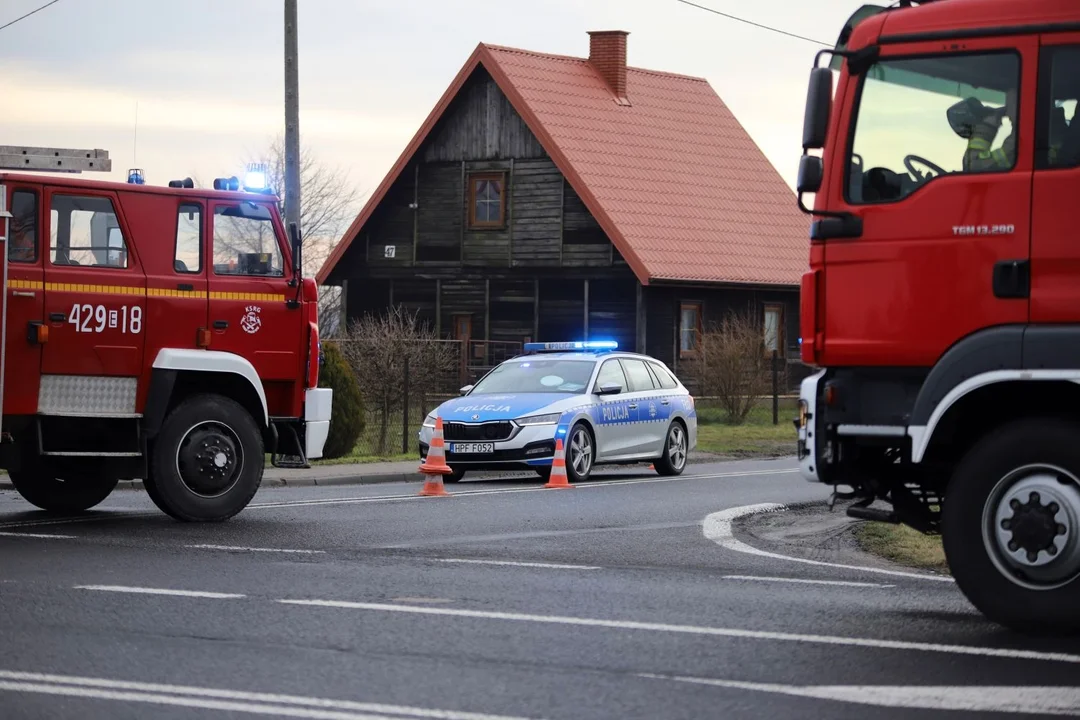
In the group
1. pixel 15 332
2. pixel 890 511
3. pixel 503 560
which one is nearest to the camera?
pixel 890 511

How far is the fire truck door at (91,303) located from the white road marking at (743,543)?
4.79 m

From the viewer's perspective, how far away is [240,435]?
14.5 m

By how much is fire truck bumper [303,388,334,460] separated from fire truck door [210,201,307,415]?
12cm

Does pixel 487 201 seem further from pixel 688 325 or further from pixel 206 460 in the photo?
pixel 206 460

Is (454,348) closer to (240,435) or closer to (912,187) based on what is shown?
(240,435)

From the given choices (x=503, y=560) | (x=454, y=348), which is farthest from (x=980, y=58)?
(x=454, y=348)

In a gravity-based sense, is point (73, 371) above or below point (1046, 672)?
above

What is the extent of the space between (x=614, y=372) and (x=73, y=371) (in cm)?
933

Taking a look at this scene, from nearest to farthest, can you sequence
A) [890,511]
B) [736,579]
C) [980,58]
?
[980,58], [890,511], [736,579]

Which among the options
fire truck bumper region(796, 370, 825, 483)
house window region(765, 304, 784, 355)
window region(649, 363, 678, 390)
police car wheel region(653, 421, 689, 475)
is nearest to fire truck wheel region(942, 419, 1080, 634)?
fire truck bumper region(796, 370, 825, 483)

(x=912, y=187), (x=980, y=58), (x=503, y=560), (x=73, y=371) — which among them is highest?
(x=980, y=58)

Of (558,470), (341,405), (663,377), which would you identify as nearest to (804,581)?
(558,470)

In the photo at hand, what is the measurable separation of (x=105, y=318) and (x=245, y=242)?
5.03 feet

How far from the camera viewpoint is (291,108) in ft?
82.3
